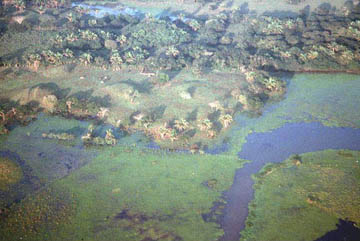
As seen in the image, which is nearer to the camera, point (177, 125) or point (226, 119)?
point (177, 125)

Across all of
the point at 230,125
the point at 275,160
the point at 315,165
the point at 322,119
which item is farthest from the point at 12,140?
the point at 322,119

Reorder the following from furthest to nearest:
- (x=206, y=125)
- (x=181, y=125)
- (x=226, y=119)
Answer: (x=226, y=119) → (x=181, y=125) → (x=206, y=125)

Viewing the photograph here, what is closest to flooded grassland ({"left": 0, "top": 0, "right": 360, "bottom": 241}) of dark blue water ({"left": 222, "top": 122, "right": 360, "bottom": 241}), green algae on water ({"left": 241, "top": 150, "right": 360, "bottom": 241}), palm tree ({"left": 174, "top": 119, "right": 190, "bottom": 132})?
green algae on water ({"left": 241, "top": 150, "right": 360, "bottom": 241})

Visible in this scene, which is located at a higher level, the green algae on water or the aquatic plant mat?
the green algae on water

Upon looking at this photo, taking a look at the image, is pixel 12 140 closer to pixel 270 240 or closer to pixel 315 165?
pixel 270 240

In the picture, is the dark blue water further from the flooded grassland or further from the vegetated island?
the vegetated island

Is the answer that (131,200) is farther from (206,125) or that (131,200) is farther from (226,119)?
(226,119)

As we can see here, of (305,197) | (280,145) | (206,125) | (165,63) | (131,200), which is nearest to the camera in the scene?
(305,197)

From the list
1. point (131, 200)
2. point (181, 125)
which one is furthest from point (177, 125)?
point (131, 200)
